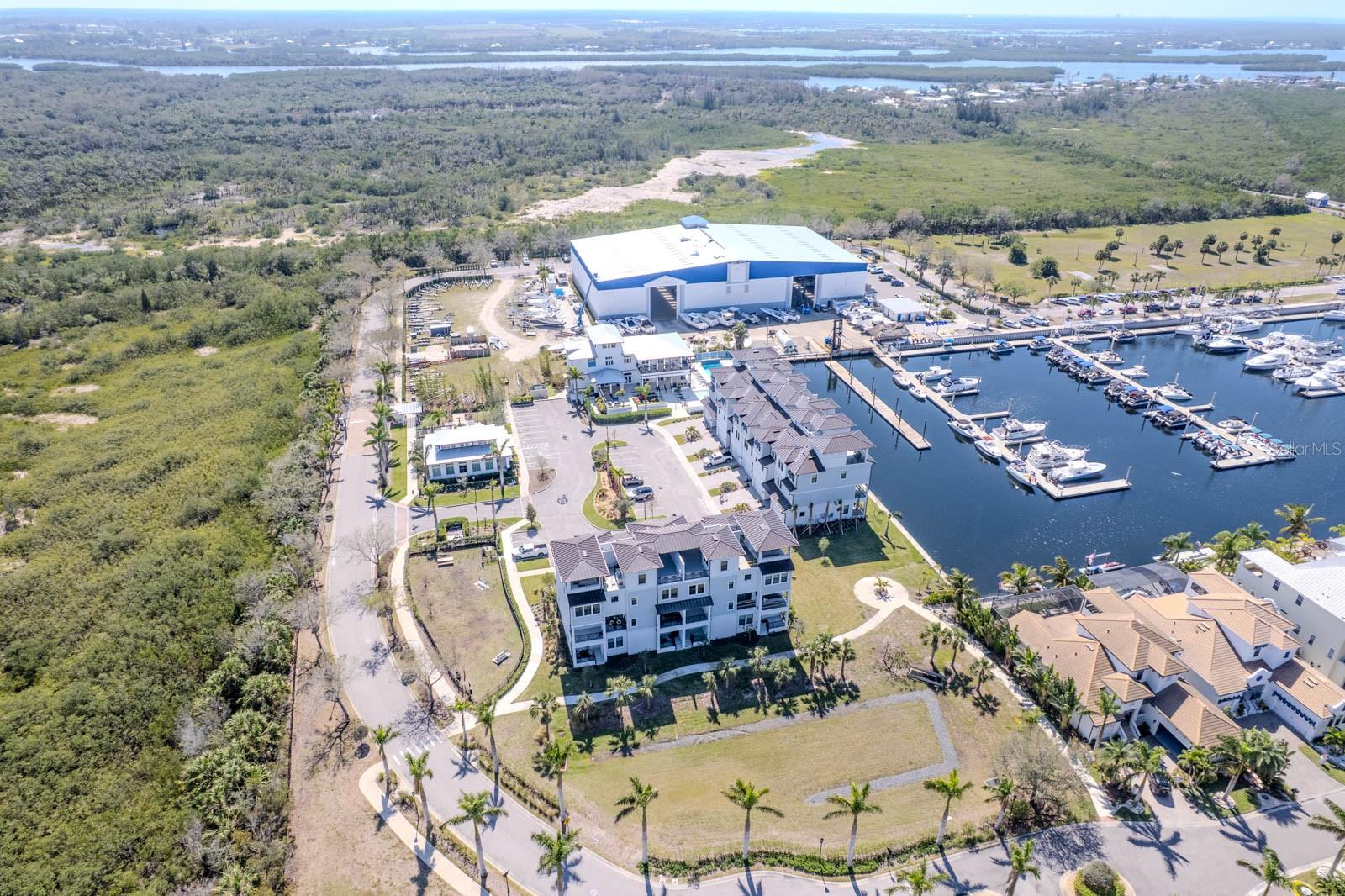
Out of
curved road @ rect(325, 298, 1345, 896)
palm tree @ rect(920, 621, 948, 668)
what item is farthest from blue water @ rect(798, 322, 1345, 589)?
curved road @ rect(325, 298, 1345, 896)

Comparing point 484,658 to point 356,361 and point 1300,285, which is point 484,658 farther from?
point 1300,285

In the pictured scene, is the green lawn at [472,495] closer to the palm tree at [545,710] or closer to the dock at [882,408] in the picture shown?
the palm tree at [545,710]

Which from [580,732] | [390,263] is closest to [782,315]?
[390,263]

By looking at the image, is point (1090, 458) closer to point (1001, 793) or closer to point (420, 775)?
point (1001, 793)

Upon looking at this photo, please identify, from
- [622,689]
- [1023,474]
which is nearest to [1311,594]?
[1023,474]

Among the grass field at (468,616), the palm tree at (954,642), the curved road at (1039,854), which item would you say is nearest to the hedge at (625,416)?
the grass field at (468,616)

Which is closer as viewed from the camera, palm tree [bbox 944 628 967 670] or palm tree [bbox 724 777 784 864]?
palm tree [bbox 724 777 784 864]

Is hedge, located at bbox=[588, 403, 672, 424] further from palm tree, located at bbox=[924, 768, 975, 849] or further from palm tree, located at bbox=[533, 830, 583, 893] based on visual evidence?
palm tree, located at bbox=[924, 768, 975, 849]
